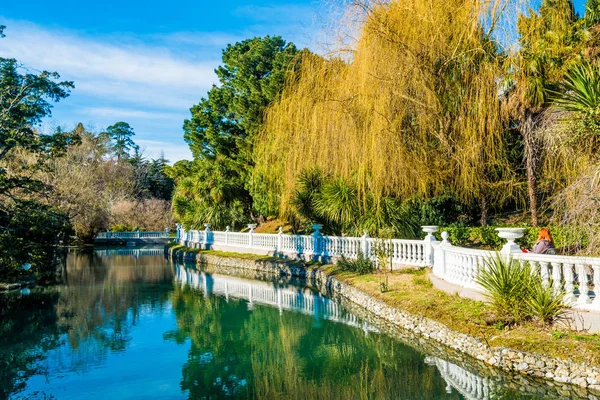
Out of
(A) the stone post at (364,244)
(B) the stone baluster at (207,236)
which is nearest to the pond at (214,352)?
(A) the stone post at (364,244)

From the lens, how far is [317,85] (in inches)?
672

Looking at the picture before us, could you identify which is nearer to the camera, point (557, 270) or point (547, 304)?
point (547, 304)

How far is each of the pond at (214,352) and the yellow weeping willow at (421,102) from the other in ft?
14.7

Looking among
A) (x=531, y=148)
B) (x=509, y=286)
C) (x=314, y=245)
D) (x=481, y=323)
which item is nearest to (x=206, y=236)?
(x=314, y=245)

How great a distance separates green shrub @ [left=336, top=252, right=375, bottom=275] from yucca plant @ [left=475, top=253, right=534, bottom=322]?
23.3 feet

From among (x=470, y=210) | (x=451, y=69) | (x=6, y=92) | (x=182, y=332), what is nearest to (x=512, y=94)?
(x=451, y=69)

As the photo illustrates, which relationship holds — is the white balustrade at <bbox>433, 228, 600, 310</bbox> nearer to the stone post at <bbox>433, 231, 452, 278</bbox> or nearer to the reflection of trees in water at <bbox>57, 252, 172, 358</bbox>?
the stone post at <bbox>433, 231, 452, 278</bbox>

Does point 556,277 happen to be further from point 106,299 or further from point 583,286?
point 106,299

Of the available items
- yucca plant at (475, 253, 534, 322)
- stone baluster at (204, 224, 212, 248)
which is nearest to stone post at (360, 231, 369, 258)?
yucca plant at (475, 253, 534, 322)

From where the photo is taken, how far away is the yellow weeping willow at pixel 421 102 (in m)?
13.5

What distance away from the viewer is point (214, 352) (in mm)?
A: 9109

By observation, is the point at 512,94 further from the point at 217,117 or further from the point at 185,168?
the point at 185,168

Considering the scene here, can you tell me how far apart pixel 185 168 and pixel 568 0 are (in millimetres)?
25343

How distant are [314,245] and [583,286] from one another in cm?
1276
